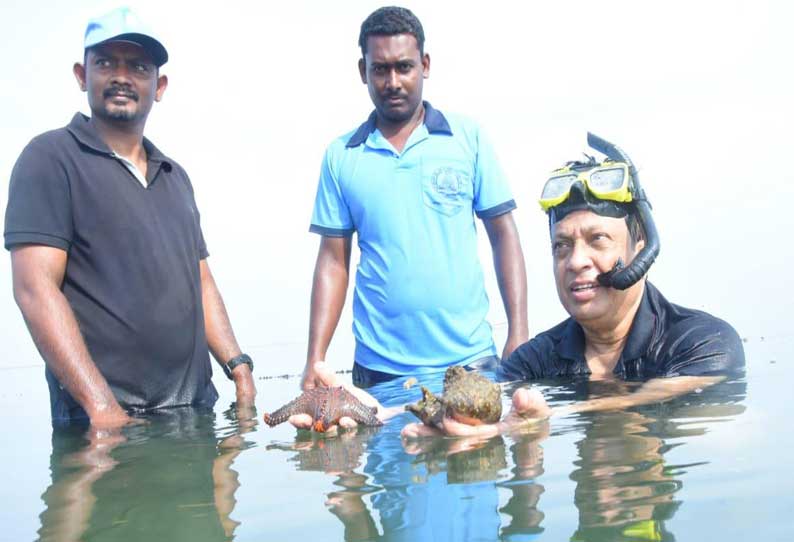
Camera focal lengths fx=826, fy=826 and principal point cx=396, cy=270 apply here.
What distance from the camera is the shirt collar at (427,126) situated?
21.1ft

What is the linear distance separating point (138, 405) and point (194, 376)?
1.54 feet

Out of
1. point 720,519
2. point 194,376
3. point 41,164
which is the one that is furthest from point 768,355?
point 41,164

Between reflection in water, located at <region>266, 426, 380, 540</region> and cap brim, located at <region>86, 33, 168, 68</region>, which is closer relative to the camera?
reflection in water, located at <region>266, 426, 380, 540</region>

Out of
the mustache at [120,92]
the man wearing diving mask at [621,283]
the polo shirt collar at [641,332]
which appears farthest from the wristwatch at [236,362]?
the polo shirt collar at [641,332]

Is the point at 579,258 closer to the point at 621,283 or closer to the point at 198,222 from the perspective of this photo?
the point at 621,283

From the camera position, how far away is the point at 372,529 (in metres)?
2.63

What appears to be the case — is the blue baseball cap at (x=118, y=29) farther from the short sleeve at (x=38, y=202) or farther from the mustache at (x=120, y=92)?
the short sleeve at (x=38, y=202)

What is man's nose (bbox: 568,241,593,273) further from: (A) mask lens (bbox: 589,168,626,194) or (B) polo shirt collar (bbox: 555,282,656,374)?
(B) polo shirt collar (bbox: 555,282,656,374)

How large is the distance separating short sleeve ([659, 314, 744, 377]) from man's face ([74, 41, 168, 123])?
3.74 metres

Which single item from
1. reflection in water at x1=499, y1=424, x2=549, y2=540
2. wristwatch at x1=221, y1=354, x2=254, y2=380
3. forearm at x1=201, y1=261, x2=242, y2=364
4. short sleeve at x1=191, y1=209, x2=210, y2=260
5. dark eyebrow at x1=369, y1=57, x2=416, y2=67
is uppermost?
dark eyebrow at x1=369, y1=57, x2=416, y2=67

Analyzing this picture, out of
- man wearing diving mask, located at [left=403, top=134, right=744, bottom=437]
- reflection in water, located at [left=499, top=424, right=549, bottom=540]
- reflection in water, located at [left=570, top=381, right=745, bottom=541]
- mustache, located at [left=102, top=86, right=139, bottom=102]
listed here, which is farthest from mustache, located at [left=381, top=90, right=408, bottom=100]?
reflection in water, located at [left=499, top=424, right=549, bottom=540]

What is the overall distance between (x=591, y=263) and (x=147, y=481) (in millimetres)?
→ 2792

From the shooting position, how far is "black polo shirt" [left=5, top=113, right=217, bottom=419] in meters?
4.97

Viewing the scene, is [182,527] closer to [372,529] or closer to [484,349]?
[372,529]
